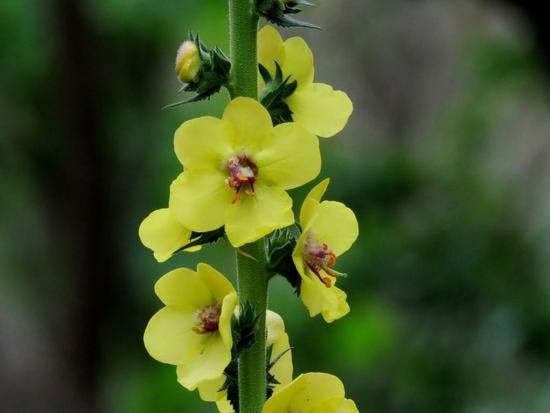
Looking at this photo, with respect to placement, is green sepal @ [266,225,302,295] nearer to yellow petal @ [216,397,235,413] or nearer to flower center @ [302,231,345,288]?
flower center @ [302,231,345,288]

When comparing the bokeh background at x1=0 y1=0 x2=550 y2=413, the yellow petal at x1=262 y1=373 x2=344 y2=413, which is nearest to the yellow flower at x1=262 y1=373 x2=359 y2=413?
the yellow petal at x1=262 y1=373 x2=344 y2=413

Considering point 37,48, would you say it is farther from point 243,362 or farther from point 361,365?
point 243,362

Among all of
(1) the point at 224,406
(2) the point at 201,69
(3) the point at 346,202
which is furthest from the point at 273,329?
(3) the point at 346,202

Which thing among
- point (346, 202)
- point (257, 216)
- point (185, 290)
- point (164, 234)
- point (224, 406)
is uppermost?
point (257, 216)

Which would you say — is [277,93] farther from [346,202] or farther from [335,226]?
[346,202]

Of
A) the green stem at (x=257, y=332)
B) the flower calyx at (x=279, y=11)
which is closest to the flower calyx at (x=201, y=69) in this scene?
the flower calyx at (x=279, y=11)

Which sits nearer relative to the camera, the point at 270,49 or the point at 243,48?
the point at 243,48

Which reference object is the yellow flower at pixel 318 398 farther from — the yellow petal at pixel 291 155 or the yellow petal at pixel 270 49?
the yellow petal at pixel 270 49
